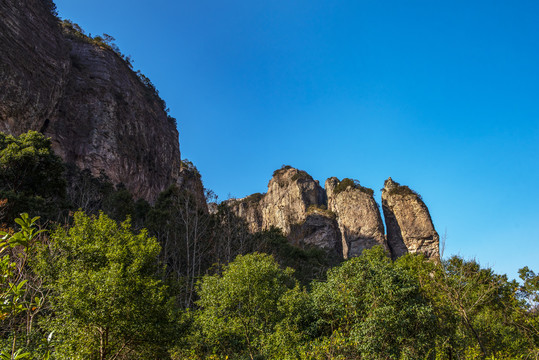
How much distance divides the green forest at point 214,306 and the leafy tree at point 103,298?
0.04 metres

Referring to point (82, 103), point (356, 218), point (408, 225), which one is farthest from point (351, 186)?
point (82, 103)

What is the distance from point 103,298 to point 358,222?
62.5 metres

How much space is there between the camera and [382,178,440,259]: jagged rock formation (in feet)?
217

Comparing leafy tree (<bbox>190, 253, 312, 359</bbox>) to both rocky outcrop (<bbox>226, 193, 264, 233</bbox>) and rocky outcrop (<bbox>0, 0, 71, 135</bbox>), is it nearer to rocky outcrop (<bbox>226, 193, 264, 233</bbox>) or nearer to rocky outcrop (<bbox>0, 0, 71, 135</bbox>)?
rocky outcrop (<bbox>0, 0, 71, 135</bbox>)

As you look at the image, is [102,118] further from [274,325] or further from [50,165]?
[274,325]

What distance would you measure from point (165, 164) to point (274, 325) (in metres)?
47.6

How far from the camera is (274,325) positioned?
50.5 feet

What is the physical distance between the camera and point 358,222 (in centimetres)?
6775

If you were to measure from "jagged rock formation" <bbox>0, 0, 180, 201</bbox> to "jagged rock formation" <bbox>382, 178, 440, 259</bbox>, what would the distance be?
153 feet

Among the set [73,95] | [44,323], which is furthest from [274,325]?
[73,95]

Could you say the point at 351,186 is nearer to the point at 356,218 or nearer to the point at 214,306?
the point at 356,218

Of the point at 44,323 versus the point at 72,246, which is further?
the point at 72,246

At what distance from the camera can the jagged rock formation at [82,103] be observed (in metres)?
33.5

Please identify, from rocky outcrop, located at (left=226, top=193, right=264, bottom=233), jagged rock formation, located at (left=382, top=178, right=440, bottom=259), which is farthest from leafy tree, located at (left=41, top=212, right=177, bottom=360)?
rocky outcrop, located at (left=226, top=193, right=264, bottom=233)
